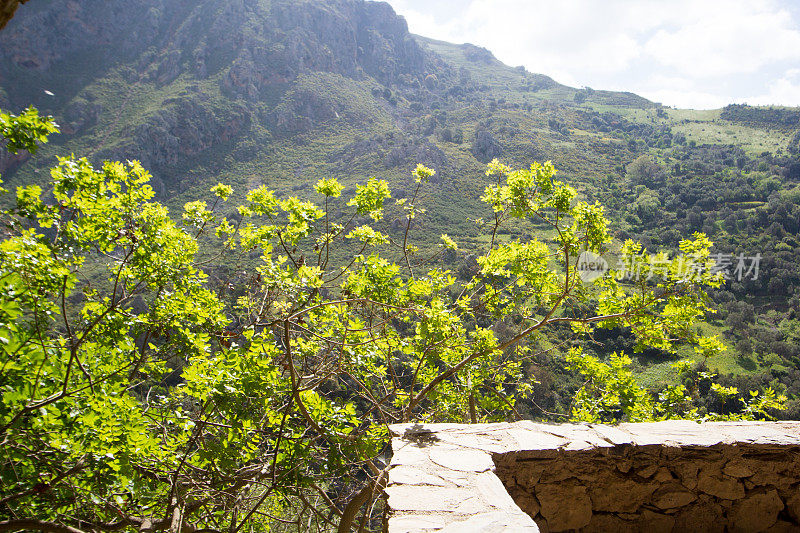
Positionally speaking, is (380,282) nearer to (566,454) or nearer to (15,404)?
(566,454)

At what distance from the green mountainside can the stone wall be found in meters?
18.8

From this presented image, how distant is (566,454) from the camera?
3074 millimetres

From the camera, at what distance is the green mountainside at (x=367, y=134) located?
38250 mm

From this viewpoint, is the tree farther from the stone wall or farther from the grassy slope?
the grassy slope

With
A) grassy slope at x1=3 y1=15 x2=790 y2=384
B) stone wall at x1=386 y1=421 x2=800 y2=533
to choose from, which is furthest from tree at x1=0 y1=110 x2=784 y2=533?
grassy slope at x1=3 y1=15 x2=790 y2=384

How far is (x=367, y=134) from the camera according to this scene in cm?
6338

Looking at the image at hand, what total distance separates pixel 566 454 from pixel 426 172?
13.0 ft

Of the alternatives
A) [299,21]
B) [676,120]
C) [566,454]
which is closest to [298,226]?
[566,454]

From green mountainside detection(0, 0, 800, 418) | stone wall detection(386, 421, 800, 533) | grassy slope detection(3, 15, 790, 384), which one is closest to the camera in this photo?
stone wall detection(386, 421, 800, 533)

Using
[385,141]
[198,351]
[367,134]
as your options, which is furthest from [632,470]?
[367,134]

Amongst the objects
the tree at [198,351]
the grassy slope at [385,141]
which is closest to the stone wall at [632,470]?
the tree at [198,351]

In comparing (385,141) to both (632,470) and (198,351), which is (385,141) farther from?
(632,470)

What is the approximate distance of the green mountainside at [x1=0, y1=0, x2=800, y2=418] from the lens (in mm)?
38250

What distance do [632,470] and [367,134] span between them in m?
64.2
